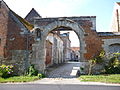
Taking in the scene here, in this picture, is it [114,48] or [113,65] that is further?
[114,48]

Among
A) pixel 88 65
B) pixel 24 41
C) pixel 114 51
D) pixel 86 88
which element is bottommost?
pixel 86 88

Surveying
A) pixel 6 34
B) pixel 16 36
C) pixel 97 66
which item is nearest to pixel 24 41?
pixel 16 36

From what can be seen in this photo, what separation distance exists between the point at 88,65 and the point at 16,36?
679 cm

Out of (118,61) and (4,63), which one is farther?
(4,63)

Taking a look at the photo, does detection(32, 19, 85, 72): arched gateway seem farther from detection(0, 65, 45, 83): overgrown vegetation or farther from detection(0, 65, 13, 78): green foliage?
detection(0, 65, 13, 78): green foliage

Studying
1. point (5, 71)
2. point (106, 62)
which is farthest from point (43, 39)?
point (106, 62)

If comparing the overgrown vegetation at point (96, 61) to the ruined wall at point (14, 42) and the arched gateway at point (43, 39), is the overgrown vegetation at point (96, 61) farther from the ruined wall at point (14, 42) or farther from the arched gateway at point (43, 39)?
the ruined wall at point (14, 42)

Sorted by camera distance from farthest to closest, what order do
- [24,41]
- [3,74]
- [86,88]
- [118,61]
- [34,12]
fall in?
[34,12], [24,41], [118,61], [3,74], [86,88]

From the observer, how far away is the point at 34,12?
92.5 ft

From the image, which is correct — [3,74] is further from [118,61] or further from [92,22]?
[118,61]

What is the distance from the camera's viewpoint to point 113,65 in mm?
11281

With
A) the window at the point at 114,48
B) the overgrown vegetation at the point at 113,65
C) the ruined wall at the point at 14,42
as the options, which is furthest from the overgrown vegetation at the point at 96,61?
the ruined wall at the point at 14,42

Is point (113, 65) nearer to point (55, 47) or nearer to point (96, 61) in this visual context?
point (96, 61)

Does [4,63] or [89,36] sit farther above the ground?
[89,36]
